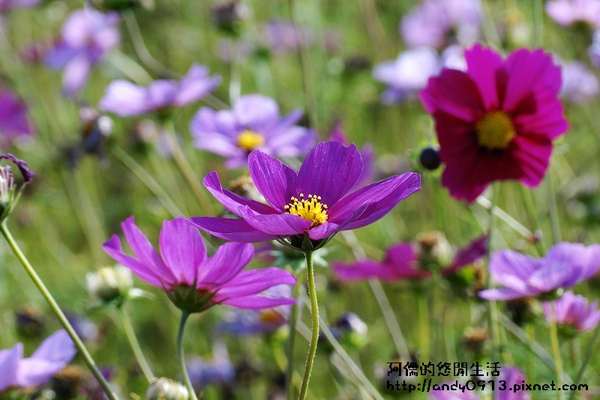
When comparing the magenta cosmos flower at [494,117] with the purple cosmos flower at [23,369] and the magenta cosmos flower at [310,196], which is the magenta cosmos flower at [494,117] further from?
the purple cosmos flower at [23,369]

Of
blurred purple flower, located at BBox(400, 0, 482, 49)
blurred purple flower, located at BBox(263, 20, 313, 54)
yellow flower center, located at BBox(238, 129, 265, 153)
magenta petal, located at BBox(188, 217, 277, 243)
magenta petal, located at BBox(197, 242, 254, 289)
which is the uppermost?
blurred purple flower, located at BBox(263, 20, 313, 54)

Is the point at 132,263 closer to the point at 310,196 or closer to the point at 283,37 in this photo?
the point at 310,196

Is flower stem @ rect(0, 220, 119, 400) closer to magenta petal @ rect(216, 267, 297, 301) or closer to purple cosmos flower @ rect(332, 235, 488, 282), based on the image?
magenta petal @ rect(216, 267, 297, 301)

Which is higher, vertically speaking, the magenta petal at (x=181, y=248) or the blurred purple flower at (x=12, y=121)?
the blurred purple flower at (x=12, y=121)

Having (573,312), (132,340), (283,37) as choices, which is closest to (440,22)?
(283,37)

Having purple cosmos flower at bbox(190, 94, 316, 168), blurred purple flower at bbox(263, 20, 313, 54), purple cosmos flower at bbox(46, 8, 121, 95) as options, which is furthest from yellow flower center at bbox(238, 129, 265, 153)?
blurred purple flower at bbox(263, 20, 313, 54)

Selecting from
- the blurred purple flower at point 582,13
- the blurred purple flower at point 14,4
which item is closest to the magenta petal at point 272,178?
the blurred purple flower at point 582,13
